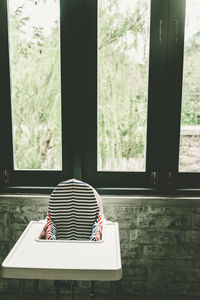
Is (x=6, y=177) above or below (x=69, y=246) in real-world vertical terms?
above

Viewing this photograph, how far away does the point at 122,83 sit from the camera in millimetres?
2361

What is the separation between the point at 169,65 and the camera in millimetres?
2295

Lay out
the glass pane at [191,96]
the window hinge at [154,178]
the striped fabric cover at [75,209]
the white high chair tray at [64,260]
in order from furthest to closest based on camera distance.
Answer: the window hinge at [154,178], the glass pane at [191,96], the striped fabric cover at [75,209], the white high chair tray at [64,260]

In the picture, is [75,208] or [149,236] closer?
[75,208]

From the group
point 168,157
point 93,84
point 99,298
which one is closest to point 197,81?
point 168,157

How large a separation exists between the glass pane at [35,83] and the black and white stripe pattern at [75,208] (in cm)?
50

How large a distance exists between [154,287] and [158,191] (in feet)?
2.55

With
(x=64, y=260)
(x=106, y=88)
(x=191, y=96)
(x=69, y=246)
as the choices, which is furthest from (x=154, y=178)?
(x=64, y=260)

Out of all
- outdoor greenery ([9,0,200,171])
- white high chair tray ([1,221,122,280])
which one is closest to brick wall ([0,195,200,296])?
outdoor greenery ([9,0,200,171])

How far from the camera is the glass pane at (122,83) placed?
2.28 metres

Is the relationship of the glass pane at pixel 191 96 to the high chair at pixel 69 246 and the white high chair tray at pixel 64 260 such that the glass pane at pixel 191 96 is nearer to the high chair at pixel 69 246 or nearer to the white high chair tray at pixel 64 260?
the high chair at pixel 69 246

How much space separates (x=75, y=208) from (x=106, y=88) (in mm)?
961

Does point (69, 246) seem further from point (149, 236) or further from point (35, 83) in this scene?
point (35, 83)

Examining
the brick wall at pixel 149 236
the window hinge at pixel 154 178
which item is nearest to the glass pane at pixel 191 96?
the window hinge at pixel 154 178
